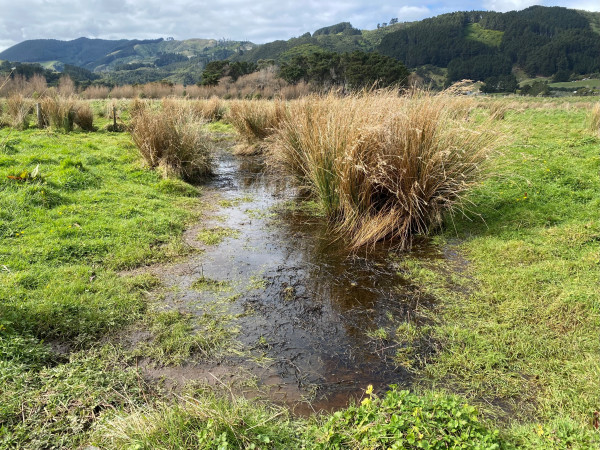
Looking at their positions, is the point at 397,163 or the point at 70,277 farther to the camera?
the point at 397,163

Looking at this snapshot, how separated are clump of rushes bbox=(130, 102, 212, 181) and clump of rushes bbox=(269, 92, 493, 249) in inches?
152

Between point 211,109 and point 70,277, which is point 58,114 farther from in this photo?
point 70,277

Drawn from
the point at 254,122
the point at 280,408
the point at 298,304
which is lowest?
the point at 280,408

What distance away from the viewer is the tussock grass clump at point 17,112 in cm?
1160

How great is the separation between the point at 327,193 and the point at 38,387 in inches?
164

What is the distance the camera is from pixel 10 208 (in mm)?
4949

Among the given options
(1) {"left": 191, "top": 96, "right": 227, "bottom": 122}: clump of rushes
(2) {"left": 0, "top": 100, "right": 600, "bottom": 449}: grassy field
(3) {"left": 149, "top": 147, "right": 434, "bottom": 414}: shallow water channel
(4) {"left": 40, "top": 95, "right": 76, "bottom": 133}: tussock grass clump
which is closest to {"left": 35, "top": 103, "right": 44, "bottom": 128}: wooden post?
(4) {"left": 40, "top": 95, "right": 76, "bottom": 133}: tussock grass clump

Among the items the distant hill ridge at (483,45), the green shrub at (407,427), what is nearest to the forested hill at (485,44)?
the distant hill ridge at (483,45)

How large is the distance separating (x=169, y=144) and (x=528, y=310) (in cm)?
728

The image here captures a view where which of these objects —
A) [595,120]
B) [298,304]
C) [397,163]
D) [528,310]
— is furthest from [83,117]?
[595,120]

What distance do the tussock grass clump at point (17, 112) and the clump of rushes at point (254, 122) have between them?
21.9 feet

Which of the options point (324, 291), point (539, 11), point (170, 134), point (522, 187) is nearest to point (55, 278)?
point (324, 291)

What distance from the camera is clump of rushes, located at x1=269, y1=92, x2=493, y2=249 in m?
4.81

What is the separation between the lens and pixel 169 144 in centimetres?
810
